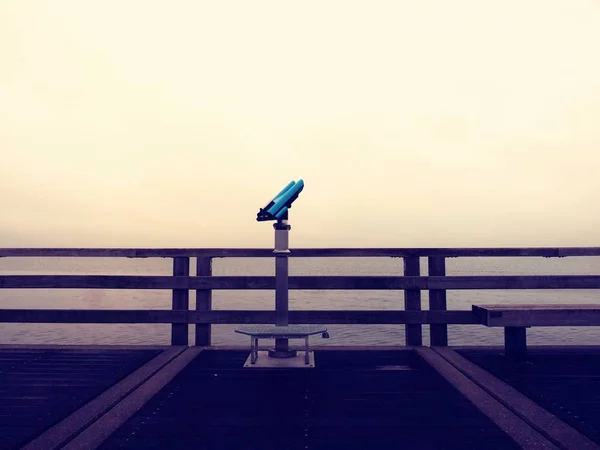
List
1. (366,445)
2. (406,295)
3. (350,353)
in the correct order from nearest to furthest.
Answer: (366,445) < (350,353) < (406,295)

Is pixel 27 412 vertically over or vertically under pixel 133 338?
over

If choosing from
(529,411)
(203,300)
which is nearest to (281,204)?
(203,300)

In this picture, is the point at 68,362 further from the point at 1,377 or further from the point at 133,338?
the point at 133,338

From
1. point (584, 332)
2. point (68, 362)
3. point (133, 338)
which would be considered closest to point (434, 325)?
point (68, 362)

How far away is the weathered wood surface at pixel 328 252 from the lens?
5344 millimetres

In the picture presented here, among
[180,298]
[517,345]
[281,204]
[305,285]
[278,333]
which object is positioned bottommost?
[517,345]

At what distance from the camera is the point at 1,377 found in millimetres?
4117

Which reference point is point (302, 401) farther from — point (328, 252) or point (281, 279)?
point (328, 252)

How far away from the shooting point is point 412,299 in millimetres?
5348

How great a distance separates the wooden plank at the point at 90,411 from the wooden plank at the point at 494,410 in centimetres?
244

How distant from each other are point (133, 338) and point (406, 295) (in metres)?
18.7

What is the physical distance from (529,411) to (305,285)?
2.69m

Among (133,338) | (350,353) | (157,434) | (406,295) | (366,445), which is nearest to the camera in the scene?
(366,445)

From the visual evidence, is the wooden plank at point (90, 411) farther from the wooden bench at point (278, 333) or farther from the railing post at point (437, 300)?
the railing post at point (437, 300)
